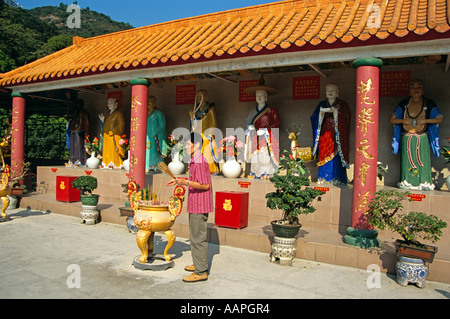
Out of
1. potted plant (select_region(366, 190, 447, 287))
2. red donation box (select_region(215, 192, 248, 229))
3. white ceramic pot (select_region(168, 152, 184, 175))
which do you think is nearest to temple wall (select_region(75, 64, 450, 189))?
white ceramic pot (select_region(168, 152, 184, 175))

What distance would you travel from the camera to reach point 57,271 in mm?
4559

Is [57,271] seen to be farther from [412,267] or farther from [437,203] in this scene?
[437,203]

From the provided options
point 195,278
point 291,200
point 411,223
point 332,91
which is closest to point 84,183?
point 195,278

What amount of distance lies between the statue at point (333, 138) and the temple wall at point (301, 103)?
44cm

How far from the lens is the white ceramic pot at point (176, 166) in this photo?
918cm

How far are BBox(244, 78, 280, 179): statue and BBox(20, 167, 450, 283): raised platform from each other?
Result: 22.0 inches

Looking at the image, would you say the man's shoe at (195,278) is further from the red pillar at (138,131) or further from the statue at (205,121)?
the statue at (205,121)

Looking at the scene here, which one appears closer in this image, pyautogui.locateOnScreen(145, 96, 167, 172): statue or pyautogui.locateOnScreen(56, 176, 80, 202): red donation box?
pyautogui.locateOnScreen(56, 176, 80, 202): red donation box

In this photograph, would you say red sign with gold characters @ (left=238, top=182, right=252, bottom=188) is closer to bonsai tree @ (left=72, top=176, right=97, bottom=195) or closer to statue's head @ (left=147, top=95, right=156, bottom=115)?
bonsai tree @ (left=72, top=176, right=97, bottom=195)

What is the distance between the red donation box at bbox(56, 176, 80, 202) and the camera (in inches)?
350

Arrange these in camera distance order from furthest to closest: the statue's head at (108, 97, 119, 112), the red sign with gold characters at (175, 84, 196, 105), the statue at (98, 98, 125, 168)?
1. the statue's head at (108, 97, 119, 112)
2. the statue at (98, 98, 125, 168)
3. the red sign with gold characters at (175, 84, 196, 105)

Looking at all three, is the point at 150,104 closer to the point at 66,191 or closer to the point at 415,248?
the point at 66,191
